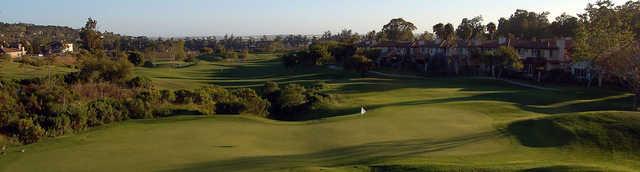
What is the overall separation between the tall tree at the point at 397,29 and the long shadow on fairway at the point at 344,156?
105 metres

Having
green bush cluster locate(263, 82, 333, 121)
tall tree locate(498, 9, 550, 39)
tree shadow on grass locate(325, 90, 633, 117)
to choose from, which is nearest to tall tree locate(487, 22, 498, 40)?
tall tree locate(498, 9, 550, 39)

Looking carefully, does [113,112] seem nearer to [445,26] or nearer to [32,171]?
[32,171]

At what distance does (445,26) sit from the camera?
320 feet

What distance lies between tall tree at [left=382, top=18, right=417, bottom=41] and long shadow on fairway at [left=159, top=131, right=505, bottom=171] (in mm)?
104605

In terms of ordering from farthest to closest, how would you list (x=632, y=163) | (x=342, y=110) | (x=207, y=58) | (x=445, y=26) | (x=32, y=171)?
(x=207, y=58) → (x=445, y=26) → (x=342, y=110) → (x=632, y=163) → (x=32, y=171)

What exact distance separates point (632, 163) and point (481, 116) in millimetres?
13119

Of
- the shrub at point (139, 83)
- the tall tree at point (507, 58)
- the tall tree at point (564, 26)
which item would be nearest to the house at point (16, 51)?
the shrub at point (139, 83)

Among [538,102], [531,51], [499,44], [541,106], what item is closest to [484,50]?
[499,44]

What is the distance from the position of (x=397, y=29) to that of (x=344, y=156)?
366 feet

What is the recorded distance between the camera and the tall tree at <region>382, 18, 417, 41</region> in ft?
418

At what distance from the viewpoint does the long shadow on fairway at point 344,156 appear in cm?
1762

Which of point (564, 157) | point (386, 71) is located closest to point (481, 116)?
point (564, 157)

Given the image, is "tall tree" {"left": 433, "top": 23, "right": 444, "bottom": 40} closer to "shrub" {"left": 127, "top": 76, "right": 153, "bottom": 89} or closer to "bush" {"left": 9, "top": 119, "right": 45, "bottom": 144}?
"shrub" {"left": 127, "top": 76, "right": 153, "bottom": 89}

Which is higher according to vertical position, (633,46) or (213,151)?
(633,46)
